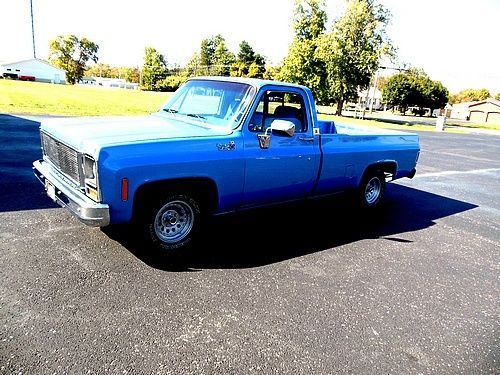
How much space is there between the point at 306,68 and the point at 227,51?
5506cm

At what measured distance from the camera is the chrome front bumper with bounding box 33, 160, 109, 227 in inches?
137

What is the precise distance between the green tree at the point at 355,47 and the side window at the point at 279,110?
35397mm

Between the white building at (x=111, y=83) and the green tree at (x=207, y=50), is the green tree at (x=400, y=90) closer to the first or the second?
the green tree at (x=207, y=50)

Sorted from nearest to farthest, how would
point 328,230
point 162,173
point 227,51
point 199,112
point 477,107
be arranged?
1. point 162,173
2. point 199,112
3. point 328,230
4. point 477,107
5. point 227,51

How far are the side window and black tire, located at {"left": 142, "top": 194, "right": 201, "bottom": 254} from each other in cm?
119

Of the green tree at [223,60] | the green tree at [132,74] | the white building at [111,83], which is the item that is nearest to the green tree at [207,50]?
the green tree at [223,60]

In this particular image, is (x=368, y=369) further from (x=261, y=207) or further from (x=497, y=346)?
(x=261, y=207)

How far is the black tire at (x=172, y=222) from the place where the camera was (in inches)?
156

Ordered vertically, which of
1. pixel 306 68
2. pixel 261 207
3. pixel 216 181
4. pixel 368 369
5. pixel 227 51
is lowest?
pixel 368 369

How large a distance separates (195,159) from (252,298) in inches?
60.3

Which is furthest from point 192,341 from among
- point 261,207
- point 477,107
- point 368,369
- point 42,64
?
point 42,64

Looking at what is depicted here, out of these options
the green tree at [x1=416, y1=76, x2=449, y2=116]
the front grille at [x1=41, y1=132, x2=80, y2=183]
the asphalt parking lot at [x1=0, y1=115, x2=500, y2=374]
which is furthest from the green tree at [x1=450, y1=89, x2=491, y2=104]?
the front grille at [x1=41, y1=132, x2=80, y2=183]

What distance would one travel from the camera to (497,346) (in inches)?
123

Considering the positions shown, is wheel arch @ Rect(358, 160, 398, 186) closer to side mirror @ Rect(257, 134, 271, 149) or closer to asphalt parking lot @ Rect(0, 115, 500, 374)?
asphalt parking lot @ Rect(0, 115, 500, 374)
